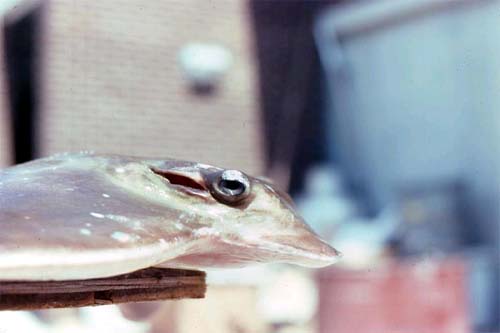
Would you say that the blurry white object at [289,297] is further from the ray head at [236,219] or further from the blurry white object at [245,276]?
the ray head at [236,219]

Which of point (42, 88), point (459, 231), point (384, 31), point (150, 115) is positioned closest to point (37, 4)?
point (42, 88)

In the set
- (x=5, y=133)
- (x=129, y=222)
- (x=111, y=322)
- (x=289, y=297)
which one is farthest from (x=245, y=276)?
(x=129, y=222)

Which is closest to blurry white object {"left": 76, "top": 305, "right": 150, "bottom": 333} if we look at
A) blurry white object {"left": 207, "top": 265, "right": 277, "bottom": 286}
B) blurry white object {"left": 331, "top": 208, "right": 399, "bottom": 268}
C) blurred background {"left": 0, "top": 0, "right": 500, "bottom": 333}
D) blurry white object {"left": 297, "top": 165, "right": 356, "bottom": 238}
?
blurry white object {"left": 207, "top": 265, "right": 277, "bottom": 286}

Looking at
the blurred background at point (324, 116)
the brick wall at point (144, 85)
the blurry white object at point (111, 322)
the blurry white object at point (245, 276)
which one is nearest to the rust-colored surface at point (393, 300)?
the blurred background at point (324, 116)

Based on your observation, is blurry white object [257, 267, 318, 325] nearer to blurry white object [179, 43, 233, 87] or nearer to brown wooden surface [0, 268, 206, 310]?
blurry white object [179, 43, 233, 87]

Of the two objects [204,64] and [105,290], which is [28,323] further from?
[204,64]
